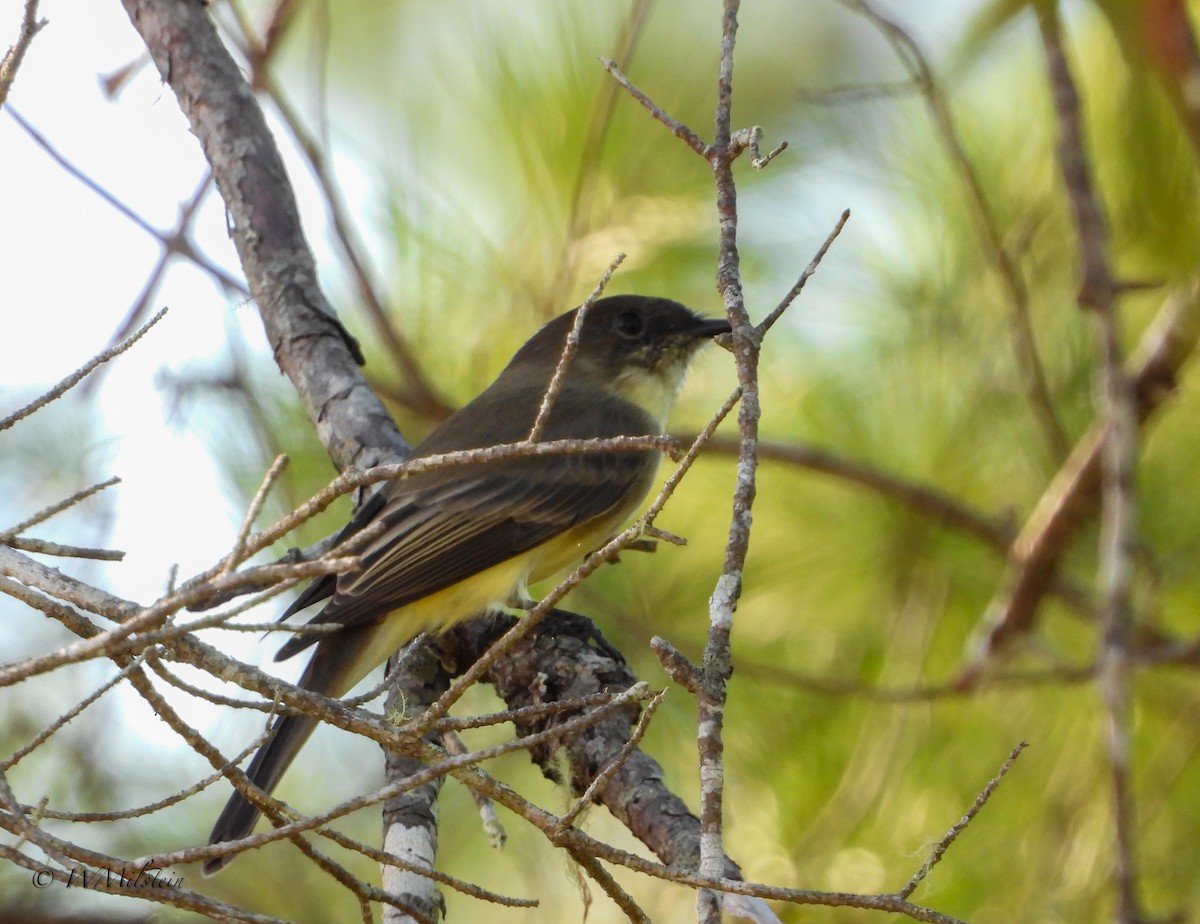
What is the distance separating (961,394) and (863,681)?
0.92 metres

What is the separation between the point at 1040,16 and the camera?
2961 mm

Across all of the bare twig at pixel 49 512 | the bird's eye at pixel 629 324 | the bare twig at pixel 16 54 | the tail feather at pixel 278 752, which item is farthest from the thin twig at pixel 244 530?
the bird's eye at pixel 629 324

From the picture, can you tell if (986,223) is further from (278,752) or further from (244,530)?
(244,530)

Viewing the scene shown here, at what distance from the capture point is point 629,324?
14.5 feet

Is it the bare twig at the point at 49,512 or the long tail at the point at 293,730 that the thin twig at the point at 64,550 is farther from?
the long tail at the point at 293,730

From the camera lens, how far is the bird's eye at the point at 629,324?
173 inches

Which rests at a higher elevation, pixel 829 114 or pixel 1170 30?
pixel 829 114

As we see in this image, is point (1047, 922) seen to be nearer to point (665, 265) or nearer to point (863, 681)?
point (863, 681)

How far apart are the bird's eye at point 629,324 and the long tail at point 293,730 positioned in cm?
139

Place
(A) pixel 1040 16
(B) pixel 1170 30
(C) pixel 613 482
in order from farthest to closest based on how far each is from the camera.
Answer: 1. (C) pixel 613 482
2. (B) pixel 1170 30
3. (A) pixel 1040 16

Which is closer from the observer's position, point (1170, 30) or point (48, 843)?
point (48, 843)

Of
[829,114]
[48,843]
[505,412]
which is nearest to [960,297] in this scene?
[829,114]

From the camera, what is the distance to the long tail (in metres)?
3.03

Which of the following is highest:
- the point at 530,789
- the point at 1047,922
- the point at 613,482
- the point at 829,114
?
the point at 829,114
